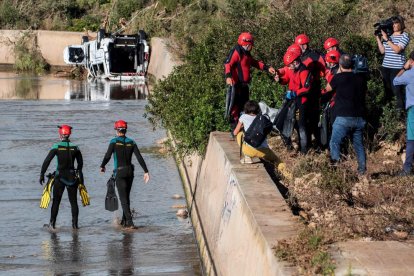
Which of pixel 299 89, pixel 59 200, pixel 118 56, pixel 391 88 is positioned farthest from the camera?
pixel 118 56

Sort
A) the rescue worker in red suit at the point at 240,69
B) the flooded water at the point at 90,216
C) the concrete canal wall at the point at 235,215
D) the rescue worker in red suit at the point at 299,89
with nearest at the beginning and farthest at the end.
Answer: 1. the concrete canal wall at the point at 235,215
2. the flooded water at the point at 90,216
3. the rescue worker in red suit at the point at 299,89
4. the rescue worker in red suit at the point at 240,69

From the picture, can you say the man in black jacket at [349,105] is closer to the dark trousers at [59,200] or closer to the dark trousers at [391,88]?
the dark trousers at [391,88]

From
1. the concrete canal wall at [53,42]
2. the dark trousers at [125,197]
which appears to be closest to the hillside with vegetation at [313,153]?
the dark trousers at [125,197]

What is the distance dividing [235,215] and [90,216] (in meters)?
5.51

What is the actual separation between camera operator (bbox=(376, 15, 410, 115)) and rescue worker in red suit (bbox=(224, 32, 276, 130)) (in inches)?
73.2

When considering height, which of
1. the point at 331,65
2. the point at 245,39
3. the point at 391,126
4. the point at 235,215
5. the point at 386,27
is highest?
the point at 386,27

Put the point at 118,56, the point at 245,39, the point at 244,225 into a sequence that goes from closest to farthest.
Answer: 1. the point at 244,225
2. the point at 245,39
3. the point at 118,56

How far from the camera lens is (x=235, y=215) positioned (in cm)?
1120

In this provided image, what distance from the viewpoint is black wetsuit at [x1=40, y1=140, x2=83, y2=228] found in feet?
50.0

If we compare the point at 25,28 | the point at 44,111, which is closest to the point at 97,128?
the point at 44,111

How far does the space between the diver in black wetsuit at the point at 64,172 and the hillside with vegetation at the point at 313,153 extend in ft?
6.93

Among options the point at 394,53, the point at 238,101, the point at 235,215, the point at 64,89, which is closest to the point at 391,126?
the point at 394,53

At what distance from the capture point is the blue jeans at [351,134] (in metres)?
12.9

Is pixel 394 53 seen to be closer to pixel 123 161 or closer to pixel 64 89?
pixel 123 161
